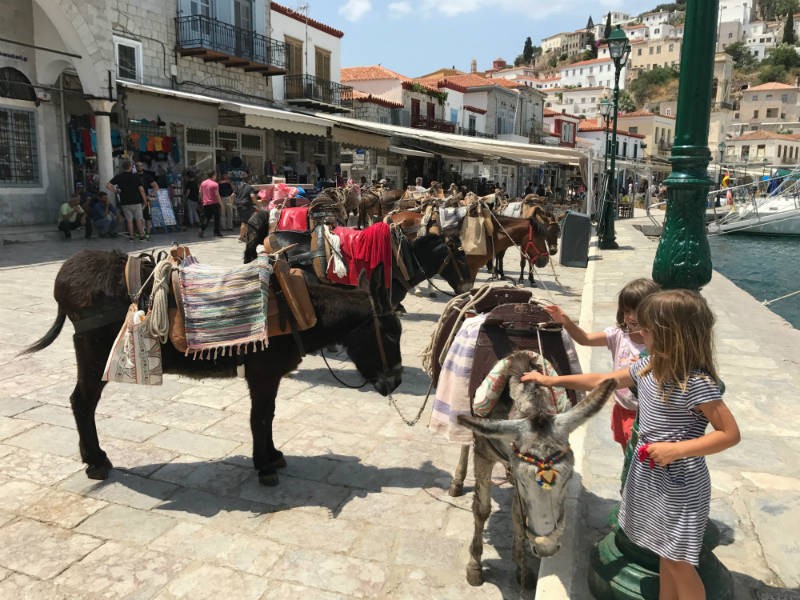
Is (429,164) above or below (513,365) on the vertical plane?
above

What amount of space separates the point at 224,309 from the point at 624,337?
234 cm

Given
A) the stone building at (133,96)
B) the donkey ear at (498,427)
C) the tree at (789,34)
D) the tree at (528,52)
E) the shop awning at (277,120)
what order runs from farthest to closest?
the tree at (528,52) → the tree at (789,34) → the shop awning at (277,120) → the stone building at (133,96) → the donkey ear at (498,427)

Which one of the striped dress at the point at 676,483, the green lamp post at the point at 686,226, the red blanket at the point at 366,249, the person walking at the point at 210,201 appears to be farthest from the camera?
the person walking at the point at 210,201

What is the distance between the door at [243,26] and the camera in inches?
779

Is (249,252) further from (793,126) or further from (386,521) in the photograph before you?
(793,126)

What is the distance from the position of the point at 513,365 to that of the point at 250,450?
2.54 m

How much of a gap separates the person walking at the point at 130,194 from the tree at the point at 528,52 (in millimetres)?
140821

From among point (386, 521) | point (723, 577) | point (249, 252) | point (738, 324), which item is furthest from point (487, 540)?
point (738, 324)

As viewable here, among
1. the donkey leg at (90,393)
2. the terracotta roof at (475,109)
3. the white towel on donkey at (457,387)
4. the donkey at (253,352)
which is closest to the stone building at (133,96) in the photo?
the donkey at (253,352)

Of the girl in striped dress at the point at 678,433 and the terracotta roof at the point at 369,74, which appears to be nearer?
the girl in striped dress at the point at 678,433

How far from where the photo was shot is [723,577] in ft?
8.07

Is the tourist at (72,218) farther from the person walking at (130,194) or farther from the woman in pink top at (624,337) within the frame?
the woman in pink top at (624,337)

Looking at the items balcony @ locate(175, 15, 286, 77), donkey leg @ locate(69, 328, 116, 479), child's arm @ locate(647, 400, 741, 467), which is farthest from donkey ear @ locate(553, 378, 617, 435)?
balcony @ locate(175, 15, 286, 77)

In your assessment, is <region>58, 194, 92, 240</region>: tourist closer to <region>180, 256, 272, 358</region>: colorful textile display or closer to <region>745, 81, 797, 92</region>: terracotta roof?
<region>180, 256, 272, 358</region>: colorful textile display
